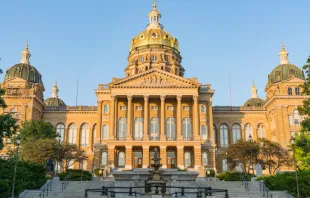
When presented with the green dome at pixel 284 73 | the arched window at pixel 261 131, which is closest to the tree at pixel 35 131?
the arched window at pixel 261 131

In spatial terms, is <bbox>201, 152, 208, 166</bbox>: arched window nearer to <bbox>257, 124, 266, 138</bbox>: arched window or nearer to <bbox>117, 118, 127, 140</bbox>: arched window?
<bbox>117, 118, 127, 140</bbox>: arched window

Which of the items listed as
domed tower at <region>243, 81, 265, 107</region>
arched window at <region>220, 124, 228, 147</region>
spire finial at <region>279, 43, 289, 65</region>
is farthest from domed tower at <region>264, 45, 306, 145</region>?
domed tower at <region>243, 81, 265, 107</region>

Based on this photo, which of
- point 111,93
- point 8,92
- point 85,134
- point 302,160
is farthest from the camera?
point 85,134

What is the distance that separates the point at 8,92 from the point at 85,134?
53.1 feet

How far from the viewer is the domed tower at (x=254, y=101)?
88.8 metres

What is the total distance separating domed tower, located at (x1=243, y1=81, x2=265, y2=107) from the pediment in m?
31.6

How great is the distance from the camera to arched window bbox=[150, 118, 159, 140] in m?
61.9

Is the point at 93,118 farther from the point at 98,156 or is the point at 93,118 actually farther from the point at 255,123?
the point at 255,123

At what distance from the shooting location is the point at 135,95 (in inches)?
2438

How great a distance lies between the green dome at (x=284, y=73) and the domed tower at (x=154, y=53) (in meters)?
20.4

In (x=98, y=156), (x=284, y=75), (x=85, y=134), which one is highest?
(x=284, y=75)

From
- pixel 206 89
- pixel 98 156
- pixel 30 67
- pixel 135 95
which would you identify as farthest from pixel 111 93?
pixel 30 67

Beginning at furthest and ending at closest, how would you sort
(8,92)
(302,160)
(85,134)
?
(85,134)
(8,92)
(302,160)

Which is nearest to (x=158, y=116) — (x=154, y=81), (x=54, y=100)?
(x=154, y=81)
